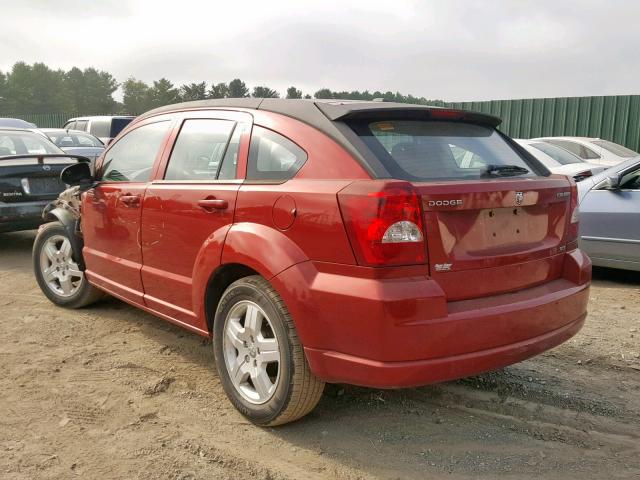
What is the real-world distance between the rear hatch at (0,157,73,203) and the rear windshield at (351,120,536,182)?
5669mm

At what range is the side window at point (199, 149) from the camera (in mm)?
3389

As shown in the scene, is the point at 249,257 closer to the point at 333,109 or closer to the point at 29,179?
the point at 333,109

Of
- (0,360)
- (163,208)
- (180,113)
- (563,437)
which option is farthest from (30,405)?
(563,437)

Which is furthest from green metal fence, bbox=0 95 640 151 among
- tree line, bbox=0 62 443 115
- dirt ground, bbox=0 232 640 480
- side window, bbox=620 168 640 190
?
tree line, bbox=0 62 443 115

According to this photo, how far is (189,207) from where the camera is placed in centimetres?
338

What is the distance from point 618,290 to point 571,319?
10.8 ft

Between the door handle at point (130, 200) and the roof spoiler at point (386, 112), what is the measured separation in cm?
154

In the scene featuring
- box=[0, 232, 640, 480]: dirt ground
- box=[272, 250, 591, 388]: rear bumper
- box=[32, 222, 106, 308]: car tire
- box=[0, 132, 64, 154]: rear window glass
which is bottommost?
box=[0, 232, 640, 480]: dirt ground

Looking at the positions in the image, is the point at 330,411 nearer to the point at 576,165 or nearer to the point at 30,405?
the point at 30,405

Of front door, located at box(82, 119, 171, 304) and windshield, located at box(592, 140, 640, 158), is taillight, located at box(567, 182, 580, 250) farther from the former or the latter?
windshield, located at box(592, 140, 640, 158)

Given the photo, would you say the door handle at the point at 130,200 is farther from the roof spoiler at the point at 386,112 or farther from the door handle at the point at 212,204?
the roof spoiler at the point at 386,112

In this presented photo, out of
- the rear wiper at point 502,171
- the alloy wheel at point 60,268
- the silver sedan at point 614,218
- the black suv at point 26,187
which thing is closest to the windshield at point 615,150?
the silver sedan at point 614,218

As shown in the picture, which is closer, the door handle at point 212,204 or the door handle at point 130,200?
the door handle at point 212,204

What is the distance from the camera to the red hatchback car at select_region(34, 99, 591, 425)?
2.48 metres
